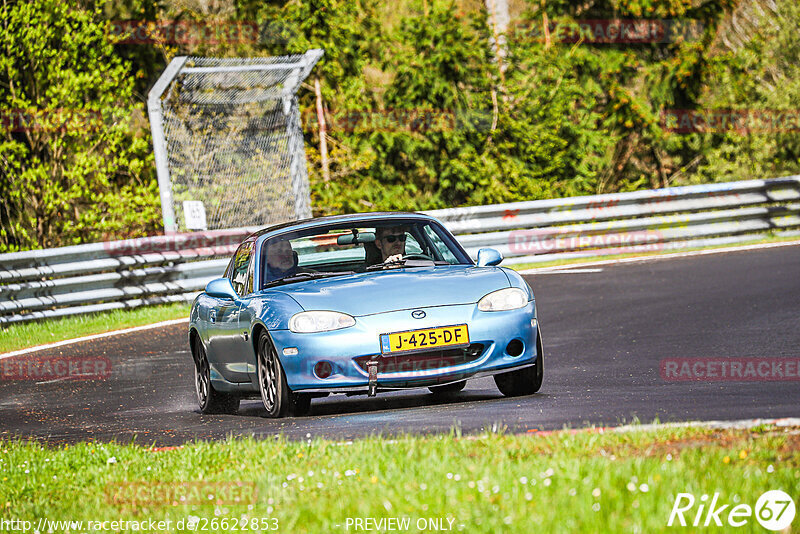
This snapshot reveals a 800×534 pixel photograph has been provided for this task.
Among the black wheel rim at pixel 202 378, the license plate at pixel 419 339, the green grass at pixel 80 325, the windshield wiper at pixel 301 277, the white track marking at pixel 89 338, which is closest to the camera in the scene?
the license plate at pixel 419 339

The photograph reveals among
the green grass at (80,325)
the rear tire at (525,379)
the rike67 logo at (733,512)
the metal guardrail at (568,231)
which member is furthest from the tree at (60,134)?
the rike67 logo at (733,512)

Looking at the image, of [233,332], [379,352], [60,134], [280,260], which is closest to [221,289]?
[233,332]

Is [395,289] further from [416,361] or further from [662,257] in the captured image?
[662,257]

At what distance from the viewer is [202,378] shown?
991 centimetres

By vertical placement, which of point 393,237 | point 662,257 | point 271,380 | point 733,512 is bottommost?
point 662,257

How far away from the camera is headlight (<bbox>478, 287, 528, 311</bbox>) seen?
Result: 816cm

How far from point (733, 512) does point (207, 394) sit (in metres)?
6.04

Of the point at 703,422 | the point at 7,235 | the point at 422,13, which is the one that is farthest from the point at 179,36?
the point at 703,422

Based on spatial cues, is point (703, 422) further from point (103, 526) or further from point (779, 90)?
point (779, 90)

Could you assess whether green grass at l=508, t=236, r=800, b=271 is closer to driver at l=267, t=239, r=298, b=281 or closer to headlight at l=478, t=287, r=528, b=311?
driver at l=267, t=239, r=298, b=281

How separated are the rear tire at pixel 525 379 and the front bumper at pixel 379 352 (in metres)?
0.45

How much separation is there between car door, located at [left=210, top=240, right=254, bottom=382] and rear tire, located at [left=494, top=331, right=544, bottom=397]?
5.80 ft

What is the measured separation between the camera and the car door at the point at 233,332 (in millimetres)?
8984

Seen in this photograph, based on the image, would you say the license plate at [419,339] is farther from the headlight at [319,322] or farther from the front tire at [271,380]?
the front tire at [271,380]
